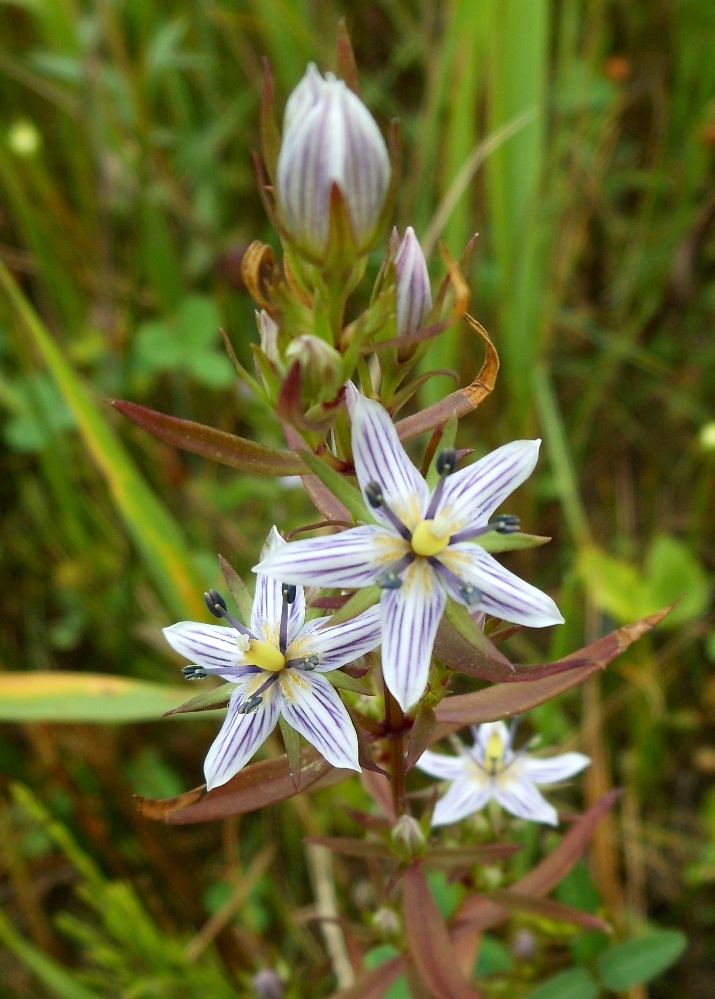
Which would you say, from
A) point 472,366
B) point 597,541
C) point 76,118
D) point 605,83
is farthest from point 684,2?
point 76,118

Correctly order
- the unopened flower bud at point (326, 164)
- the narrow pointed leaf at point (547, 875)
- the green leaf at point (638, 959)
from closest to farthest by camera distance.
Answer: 1. the unopened flower bud at point (326, 164)
2. the narrow pointed leaf at point (547, 875)
3. the green leaf at point (638, 959)

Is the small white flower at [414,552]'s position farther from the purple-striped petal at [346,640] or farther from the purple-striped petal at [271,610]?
the purple-striped petal at [271,610]

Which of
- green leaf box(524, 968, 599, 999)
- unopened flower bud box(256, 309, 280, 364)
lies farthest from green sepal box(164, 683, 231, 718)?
green leaf box(524, 968, 599, 999)

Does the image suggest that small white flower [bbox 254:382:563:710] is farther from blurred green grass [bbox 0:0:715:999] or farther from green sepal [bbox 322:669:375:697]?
blurred green grass [bbox 0:0:715:999]

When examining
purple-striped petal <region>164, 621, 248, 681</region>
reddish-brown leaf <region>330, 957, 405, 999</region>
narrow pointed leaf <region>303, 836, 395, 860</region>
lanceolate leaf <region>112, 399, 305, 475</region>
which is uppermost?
lanceolate leaf <region>112, 399, 305, 475</region>

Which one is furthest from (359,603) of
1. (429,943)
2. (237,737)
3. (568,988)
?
(568,988)

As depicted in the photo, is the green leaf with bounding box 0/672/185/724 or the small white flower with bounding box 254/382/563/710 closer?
the small white flower with bounding box 254/382/563/710

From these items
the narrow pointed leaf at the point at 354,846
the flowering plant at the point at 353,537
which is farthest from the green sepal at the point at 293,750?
the narrow pointed leaf at the point at 354,846

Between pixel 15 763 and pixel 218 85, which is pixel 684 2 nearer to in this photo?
pixel 218 85
